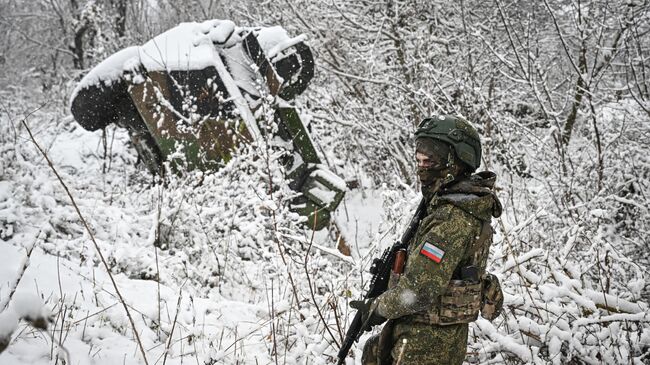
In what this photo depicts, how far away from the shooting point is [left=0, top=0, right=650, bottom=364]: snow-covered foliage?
2607 millimetres

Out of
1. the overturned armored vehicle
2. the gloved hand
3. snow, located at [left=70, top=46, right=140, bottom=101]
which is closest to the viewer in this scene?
the gloved hand

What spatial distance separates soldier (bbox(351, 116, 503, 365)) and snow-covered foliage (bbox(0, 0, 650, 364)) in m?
0.59

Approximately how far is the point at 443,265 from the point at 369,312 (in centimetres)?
39

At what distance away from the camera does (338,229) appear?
5.23 m

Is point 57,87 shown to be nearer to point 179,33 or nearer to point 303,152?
point 179,33

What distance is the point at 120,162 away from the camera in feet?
24.4

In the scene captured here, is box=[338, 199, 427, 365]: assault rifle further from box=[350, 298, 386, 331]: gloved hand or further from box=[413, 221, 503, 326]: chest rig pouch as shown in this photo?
box=[413, 221, 503, 326]: chest rig pouch

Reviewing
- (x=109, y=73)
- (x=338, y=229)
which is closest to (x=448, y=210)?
(x=338, y=229)


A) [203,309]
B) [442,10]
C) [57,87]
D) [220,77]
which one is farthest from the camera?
[57,87]

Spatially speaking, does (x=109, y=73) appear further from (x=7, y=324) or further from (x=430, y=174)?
(x=7, y=324)

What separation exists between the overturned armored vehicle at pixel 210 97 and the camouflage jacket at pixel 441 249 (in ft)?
9.87

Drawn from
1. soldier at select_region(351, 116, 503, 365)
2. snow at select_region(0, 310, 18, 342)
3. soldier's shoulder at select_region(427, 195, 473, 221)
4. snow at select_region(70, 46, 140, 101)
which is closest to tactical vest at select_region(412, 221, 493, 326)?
soldier at select_region(351, 116, 503, 365)

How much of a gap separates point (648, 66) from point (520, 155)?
2261mm

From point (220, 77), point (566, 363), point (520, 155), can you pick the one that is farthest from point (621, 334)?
point (220, 77)
